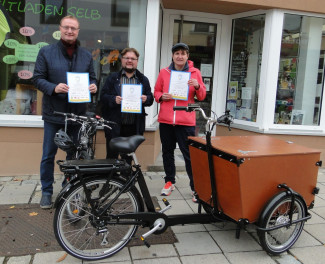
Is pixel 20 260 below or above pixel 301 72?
below

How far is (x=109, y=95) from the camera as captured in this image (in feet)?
13.5

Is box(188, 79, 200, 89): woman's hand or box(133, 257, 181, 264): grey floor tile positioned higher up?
box(188, 79, 200, 89): woman's hand

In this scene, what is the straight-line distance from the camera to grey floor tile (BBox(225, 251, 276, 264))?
2.95 meters

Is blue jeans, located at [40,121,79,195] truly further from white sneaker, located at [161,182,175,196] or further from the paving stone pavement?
white sneaker, located at [161,182,175,196]

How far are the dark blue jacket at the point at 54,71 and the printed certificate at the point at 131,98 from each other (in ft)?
1.77

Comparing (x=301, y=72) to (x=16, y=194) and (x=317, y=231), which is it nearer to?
(x=317, y=231)

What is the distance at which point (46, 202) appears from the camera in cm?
385

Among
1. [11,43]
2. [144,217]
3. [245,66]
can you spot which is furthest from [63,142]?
[245,66]

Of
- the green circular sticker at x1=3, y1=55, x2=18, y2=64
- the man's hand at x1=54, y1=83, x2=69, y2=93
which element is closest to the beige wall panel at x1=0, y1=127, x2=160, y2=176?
the green circular sticker at x1=3, y1=55, x2=18, y2=64

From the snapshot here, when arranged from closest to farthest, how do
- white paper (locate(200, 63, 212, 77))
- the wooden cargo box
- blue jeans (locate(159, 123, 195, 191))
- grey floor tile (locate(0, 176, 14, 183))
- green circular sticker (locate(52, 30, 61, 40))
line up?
the wooden cargo box
blue jeans (locate(159, 123, 195, 191))
grey floor tile (locate(0, 176, 14, 183))
green circular sticker (locate(52, 30, 61, 40))
white paper (locate(200, 63, 212, 77))

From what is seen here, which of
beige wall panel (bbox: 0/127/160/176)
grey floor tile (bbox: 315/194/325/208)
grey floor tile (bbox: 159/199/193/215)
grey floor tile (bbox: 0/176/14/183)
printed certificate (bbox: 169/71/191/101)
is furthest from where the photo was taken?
beige wall panel (bbox: 0/127/160/176)

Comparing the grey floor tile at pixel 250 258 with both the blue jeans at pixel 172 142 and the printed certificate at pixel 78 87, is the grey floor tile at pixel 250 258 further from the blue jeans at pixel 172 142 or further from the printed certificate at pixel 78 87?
the printed certificate at pixel 78 87

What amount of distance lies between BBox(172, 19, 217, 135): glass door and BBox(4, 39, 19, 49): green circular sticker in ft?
9.21

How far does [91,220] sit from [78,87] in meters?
1.51
